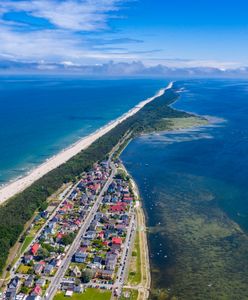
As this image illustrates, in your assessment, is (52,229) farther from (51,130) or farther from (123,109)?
(123,109)

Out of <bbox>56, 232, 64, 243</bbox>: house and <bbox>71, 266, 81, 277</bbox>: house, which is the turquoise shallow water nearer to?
<bbox>56, 232, 64, 243</bbox>: house

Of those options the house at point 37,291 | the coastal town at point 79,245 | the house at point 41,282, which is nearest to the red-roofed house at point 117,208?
the coastal town at point 79,245

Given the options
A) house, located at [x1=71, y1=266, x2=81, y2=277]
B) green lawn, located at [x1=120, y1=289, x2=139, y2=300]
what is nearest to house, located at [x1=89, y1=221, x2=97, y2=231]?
house, located at [x1=71, y1=266, x2=81, y2=277]

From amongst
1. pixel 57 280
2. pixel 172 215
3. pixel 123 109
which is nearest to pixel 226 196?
pixel 172 215

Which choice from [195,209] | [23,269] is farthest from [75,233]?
[195,209]

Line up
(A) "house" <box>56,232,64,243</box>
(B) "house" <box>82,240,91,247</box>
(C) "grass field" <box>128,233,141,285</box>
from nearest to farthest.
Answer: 1. (C) "grass field" <box>128,233,141,285</box>
2. (B) "house" <box>82,240,91,247</box>
3. (A) "house" <box>56,232,64,243</box>

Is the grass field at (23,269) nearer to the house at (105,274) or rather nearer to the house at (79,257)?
the house at (79,257)
